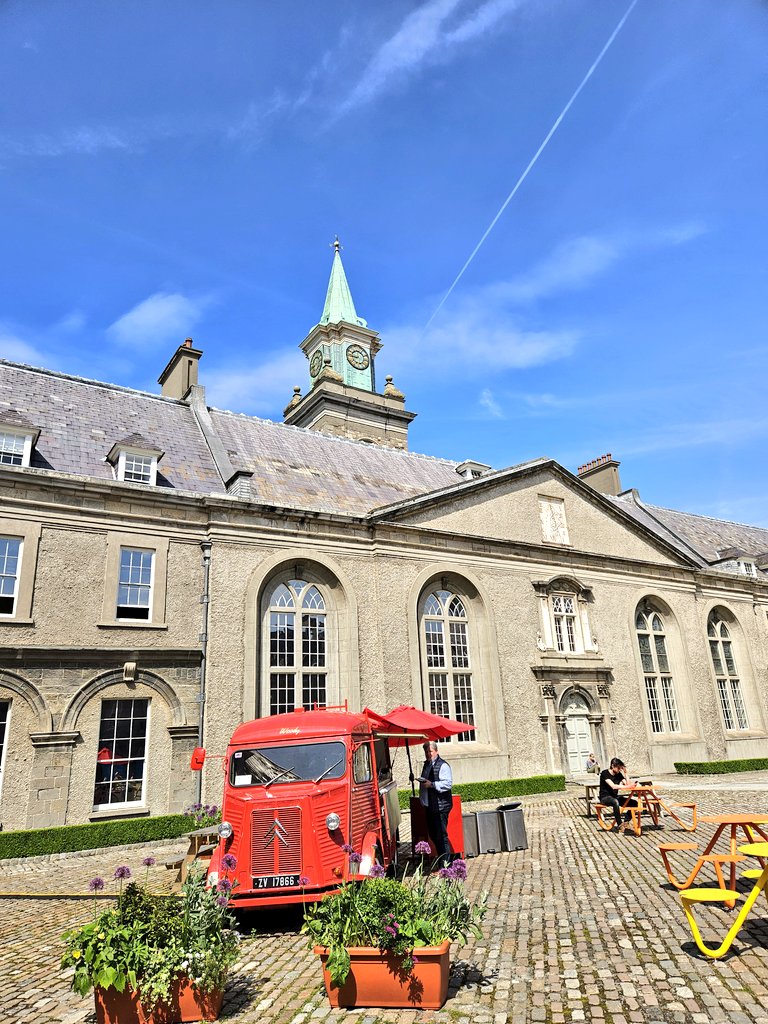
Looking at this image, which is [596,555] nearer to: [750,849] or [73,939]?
[750,849]

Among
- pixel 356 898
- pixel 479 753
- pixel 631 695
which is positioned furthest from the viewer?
pixel 631 695

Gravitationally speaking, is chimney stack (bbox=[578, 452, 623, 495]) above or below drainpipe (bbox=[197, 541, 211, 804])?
above

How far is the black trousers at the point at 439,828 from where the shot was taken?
1201 centimetres

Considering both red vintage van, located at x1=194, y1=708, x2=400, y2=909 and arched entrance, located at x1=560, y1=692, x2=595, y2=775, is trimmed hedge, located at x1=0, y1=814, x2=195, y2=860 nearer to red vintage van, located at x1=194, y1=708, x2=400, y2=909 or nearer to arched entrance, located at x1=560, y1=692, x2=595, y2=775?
red vintage van, located at x1=194, y1=708, x2=400, y2=909

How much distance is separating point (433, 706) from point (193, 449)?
11704 millimetres

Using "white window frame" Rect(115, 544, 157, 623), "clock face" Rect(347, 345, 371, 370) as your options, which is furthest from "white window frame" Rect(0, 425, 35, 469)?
"clock face" Rect(347, 345, 371, 370)

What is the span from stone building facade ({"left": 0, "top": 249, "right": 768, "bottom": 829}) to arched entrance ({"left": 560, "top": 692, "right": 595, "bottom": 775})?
0.17 metres

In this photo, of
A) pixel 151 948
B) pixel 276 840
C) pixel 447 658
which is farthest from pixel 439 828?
pixel 447 658

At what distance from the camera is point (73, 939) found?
5.75 metres

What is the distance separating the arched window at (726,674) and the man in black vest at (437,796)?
74.5 feet

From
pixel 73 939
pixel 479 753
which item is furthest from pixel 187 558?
pixel 73 939

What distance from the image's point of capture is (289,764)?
397 inches

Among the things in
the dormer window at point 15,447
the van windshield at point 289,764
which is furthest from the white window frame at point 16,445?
the van windshield at point 289,764

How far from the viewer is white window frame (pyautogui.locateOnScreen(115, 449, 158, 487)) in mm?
19156
